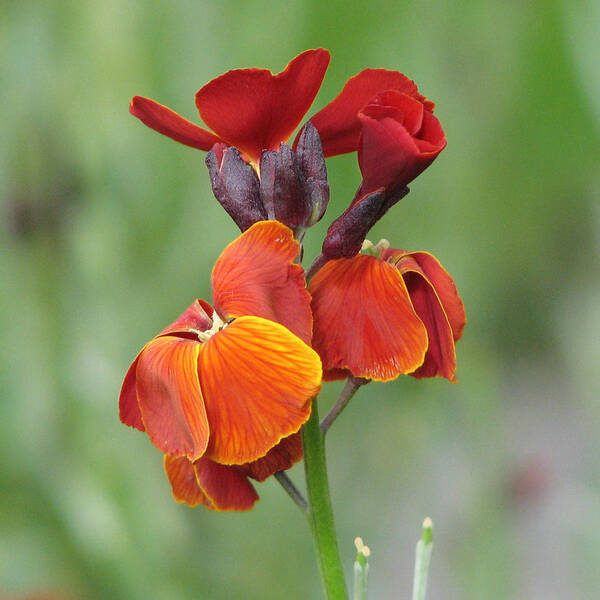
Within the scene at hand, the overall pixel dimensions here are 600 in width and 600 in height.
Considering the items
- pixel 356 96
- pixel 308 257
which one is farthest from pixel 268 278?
pixel 308 257

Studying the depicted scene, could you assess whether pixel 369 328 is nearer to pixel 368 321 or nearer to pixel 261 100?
pixel 368 321

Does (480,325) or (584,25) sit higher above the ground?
(584,25)

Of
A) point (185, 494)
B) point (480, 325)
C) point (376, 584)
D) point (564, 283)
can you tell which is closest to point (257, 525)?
point (376, 584)

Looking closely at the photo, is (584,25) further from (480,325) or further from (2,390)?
(2,390)

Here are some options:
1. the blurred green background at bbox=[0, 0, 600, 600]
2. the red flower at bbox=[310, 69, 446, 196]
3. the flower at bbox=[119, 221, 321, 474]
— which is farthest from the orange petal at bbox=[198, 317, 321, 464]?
the blurred green background at bbox=[0, 0, 600, 600]

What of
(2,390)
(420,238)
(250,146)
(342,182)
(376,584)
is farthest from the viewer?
(376,584)

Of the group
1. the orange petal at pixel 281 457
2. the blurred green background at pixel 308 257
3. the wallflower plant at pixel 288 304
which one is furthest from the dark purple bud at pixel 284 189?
the blurred green background at pixel 308 257

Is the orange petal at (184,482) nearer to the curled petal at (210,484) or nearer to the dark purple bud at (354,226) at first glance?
the curled petal at (210,484)
